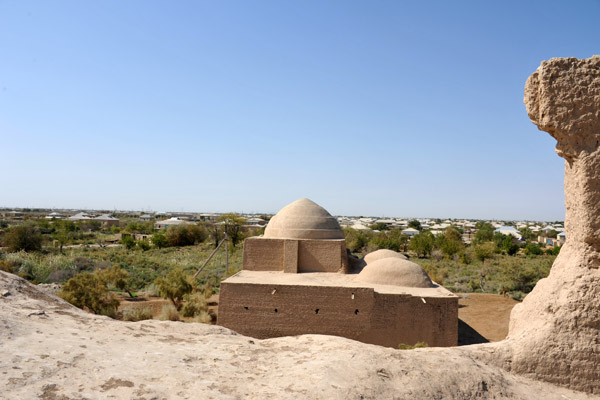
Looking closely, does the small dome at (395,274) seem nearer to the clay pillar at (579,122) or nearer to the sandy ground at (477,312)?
the sandy ground at (477,312)

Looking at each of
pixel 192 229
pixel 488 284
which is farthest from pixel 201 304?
pixel 192 229

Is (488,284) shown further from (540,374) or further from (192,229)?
(192,229)

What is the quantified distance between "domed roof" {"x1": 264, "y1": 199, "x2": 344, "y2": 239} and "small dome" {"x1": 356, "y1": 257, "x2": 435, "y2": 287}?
8.21 ft

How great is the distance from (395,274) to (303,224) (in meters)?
3.92

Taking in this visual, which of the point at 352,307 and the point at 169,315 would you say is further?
the point at 169,315

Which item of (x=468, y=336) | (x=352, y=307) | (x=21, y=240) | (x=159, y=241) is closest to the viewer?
(x=352, y=307)

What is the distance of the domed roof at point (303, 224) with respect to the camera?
13688mm

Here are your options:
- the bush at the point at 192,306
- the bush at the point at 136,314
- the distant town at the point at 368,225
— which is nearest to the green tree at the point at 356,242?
the distant town at the point at 368,225

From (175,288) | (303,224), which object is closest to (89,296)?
(175,288)

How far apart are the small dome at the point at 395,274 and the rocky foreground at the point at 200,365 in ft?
25.4

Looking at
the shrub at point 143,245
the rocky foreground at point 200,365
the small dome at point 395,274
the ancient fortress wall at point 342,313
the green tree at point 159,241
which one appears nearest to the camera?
the rocky foreground at point 200,365

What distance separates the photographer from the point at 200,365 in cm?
294

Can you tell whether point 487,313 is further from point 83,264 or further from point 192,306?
point 83,264

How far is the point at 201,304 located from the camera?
1370 centimetres
